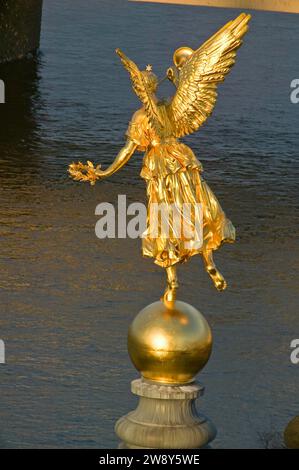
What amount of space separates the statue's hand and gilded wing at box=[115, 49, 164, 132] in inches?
24.3

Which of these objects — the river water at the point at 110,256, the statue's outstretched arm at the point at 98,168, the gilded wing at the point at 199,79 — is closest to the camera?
the gilded wing at the point at 199,79

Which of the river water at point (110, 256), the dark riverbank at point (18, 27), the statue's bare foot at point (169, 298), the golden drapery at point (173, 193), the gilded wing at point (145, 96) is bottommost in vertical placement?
the statue's bare foot at point (169, 298)

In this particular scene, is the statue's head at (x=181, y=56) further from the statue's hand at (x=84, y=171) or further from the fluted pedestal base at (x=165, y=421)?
the fluted pedestal base at (x=165, y=421)

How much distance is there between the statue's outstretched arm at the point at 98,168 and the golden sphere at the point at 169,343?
1191 millimetres

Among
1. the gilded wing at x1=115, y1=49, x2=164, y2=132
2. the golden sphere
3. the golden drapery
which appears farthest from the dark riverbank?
the golden sphere

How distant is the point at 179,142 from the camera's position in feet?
43.5

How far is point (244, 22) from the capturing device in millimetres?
12945

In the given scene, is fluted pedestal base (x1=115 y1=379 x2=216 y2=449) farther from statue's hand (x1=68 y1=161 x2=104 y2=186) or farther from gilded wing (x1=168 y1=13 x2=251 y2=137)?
gilded wing (x1=168 y1=13 x2=251 y2=137)

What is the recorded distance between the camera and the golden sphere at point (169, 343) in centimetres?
1256

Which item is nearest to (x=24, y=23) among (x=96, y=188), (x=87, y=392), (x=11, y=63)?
(x=11, y=63)

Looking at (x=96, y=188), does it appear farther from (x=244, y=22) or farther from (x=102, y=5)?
(x=102, y=5)

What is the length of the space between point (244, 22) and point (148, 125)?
935mm

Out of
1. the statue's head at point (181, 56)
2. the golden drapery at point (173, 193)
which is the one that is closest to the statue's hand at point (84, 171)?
the golden drapery at point (173, 193)

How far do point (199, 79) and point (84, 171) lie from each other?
41.7 inches
